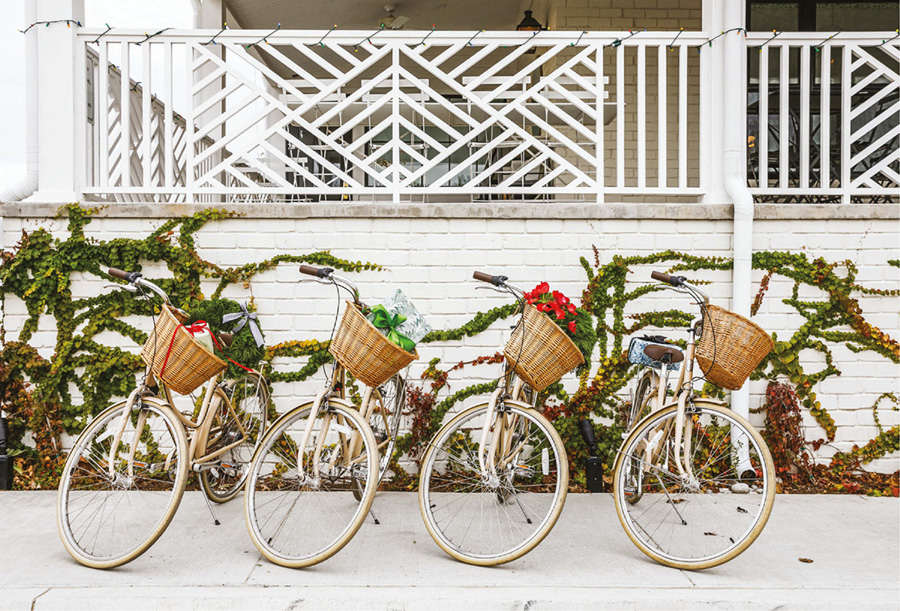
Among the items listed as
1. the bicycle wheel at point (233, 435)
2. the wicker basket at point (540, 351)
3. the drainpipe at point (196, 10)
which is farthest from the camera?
the drainpipe at point (196, 10)

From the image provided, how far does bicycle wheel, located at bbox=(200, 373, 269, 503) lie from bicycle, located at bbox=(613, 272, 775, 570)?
195cm

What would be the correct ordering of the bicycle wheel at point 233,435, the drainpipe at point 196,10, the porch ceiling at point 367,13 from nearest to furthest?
1. the bicycle wheel at point 233,435
2. the drainpipe at point 196,10
3. the porch ceiling at point 367,13

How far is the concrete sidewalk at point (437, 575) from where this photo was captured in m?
2.91

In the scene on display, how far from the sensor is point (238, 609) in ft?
9.42

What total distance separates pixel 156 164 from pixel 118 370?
2121 mm

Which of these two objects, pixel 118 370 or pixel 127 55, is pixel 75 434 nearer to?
pixel 118 370

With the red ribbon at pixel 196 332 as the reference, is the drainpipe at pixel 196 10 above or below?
above

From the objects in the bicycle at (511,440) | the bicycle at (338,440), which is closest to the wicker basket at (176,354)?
the bicycle at (338,440)

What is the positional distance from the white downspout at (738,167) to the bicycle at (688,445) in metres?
0.90

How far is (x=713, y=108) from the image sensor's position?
4.68 meters

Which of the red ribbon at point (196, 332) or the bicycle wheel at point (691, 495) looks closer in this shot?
the bicycle wheel at point (691, 495)

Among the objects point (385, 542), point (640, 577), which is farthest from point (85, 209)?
point (640, 577)

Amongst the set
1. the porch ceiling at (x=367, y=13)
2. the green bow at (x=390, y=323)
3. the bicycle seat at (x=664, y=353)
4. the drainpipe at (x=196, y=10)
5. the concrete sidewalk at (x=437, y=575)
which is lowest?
the concrete sidewalk at (x=437, y=575)

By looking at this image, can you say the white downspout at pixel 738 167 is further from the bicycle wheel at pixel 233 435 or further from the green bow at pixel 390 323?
the bicycle wheel at pixel 233 435
